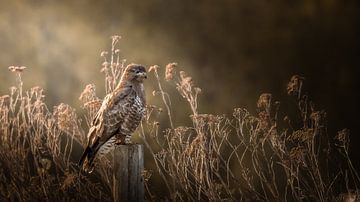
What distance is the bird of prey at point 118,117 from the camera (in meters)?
3.90

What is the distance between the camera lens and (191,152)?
4.59 meters

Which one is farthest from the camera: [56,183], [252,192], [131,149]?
[56,183]

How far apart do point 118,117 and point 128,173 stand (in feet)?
2.58

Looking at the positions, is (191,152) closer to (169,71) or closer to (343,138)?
(169,71)

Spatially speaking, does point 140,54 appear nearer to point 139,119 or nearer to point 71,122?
point 71,122

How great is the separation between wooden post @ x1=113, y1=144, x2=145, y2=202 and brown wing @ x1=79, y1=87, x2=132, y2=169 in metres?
0.65

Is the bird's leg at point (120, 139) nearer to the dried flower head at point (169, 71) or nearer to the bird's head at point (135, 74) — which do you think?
the bird's head at point (135, 74)

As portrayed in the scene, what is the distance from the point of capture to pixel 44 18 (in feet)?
17.7

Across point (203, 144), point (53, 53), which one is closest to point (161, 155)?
point (203, 144)

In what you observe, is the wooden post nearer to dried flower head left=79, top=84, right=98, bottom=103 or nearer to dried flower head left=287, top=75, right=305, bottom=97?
dried flower head left=79, top=84, right=98, bottom=103

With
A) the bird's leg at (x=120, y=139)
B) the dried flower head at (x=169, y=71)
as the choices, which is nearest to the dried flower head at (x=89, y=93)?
the dried flower head at (x=169, y=71)

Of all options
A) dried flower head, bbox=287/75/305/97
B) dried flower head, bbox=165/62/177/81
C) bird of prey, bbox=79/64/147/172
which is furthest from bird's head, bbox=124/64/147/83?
dried flower head, bbox=287/75/305/97

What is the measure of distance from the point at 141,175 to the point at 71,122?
1.63m

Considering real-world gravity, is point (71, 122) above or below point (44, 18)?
below
